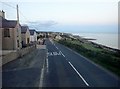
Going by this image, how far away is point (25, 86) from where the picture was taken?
1655 cm

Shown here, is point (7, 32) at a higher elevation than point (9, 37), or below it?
higher

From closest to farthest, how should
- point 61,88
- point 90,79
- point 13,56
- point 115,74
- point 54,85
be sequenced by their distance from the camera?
point 61,88 < point 54,85 < point 90,79 < point 115,74 < point 13,56

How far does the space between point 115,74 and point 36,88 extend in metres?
8.00

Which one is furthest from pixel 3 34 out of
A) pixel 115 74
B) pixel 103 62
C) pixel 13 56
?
pixel 115 74

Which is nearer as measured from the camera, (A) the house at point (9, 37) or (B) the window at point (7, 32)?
(A) the house at point (9, 37)

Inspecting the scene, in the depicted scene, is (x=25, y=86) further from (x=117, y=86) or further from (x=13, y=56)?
(x=13, y=56)

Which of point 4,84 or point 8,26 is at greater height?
point 8,26

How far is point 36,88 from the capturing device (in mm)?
15867

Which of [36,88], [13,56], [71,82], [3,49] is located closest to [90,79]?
[71,82]

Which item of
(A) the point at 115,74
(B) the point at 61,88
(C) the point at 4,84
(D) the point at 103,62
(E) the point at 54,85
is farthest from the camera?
(D) the point at 103,62

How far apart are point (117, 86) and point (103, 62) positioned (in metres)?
13.0

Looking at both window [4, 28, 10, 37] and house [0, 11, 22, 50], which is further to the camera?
window [4, 28, 10, 37]

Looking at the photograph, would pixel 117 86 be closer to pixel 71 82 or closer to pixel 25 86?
pixel 71 82

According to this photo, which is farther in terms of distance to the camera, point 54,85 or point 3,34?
point 3,34
